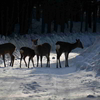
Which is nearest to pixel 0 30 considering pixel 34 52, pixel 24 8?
pixel 24 8

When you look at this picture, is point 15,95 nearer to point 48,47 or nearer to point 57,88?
point 57,88

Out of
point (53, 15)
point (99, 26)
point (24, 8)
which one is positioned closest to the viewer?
point (24, 8)

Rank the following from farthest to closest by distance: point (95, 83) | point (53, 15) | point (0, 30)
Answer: point (53, 15) < point (0, 30) < point (95, 83)

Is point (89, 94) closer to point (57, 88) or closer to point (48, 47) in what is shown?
point (57, 88)

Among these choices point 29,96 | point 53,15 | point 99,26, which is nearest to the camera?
point 29,96

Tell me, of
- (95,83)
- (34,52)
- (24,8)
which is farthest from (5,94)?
(24,8)

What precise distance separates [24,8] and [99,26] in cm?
2890

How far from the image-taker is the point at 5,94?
6.89 m

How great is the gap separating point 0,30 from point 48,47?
14724 mm

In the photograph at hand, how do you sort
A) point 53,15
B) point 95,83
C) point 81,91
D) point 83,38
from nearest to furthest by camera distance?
1. point 81,91
2. point 95,83
3. point 83,38
4. point 53,15

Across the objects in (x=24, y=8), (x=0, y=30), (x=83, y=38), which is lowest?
(x=83, y=38)

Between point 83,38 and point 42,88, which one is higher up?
point 42,88

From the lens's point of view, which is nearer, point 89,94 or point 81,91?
point 89,94

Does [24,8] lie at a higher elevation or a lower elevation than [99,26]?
A: higher
